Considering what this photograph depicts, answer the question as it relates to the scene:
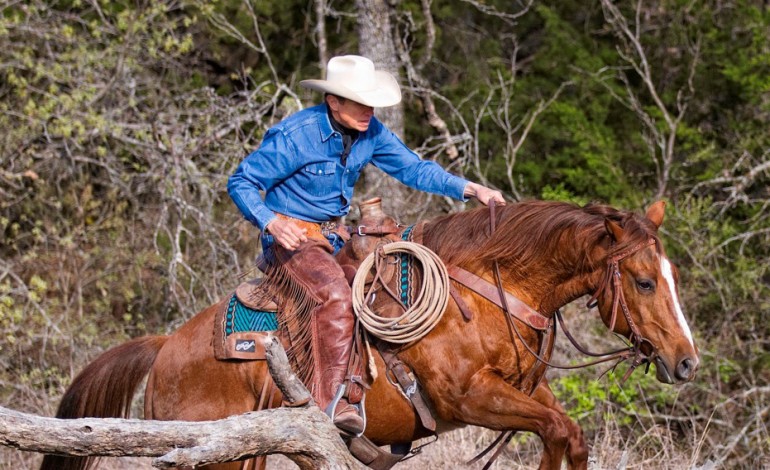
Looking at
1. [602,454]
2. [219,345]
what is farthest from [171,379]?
[602,454]

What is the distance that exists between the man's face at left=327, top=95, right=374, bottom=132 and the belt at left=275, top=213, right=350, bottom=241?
52 cm

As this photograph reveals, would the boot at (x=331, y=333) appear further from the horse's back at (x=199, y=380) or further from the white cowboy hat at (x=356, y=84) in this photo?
the white cowboy hat at (x=356, y=84)

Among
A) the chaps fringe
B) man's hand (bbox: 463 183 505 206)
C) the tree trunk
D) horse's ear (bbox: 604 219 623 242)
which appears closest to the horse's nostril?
horse's ear (bbox: 604 219 623 242)

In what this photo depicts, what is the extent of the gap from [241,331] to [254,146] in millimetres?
5257

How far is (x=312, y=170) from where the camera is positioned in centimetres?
488

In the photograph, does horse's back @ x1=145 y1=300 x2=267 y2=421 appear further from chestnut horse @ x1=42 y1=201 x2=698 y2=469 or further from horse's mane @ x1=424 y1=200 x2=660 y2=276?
horse's mane @ x1=424 y1=200 x2=660 y2=276

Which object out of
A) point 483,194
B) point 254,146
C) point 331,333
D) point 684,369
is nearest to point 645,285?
point 684,369

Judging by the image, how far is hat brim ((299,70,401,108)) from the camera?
4.74 metres

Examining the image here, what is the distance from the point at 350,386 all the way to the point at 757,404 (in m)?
5.82

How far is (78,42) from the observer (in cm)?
1045

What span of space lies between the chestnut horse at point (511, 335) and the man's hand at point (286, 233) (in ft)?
2.26

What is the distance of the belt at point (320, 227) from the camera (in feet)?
16.1

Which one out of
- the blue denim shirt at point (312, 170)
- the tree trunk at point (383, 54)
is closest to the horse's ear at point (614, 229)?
the blue denim shirt at point (312, 170)

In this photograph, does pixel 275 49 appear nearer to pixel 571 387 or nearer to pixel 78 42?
pixel 78 42
